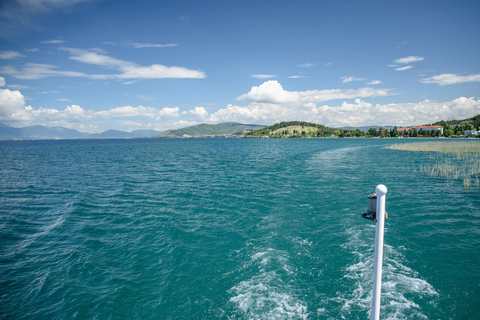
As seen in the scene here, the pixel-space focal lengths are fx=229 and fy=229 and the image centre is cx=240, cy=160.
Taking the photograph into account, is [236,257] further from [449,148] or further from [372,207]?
[449,148]

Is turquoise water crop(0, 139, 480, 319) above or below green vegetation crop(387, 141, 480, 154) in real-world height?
below

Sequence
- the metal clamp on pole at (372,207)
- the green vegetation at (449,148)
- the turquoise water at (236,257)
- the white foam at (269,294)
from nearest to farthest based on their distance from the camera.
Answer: the metal clamp on pole at (372,207) < the white foam at (269,294) < the turquoise water at (236,257) < the green vegetation at (449,148)

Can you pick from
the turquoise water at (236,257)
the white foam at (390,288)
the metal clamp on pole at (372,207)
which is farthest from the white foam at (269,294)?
the metal clamp on pole at (372,207)

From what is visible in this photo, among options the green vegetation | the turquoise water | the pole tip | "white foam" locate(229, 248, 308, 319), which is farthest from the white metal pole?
the green vegetation

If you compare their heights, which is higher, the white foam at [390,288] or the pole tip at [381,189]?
the pole tip at [381,189]

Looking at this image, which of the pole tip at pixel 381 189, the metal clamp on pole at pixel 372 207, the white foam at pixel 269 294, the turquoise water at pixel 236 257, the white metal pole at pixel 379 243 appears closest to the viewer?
the pole tip at pixel 381 189

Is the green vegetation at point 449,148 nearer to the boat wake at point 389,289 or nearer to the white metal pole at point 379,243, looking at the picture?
the boat wake at point 389,289

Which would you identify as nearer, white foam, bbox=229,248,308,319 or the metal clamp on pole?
the metal clamp on pole

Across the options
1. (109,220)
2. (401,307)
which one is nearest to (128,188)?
(109,220)

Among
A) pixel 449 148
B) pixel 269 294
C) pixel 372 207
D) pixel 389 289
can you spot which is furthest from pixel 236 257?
pixel 449 148

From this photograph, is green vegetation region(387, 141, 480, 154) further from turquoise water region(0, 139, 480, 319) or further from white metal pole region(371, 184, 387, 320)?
white metal pole region(371, 184, 387, 320)

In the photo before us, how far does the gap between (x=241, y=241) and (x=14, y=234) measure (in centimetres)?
1809

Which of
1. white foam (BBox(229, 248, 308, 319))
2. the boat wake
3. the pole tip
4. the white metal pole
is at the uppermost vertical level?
the pole tip

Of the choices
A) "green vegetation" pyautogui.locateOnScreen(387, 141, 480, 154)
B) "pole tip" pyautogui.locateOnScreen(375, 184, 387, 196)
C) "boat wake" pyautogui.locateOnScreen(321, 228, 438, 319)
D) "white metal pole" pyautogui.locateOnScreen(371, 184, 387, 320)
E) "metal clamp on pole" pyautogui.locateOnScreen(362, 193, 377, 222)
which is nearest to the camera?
"pole tip" pyautogui.locateOnScreen(375, 184, 387, 196)
